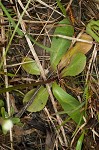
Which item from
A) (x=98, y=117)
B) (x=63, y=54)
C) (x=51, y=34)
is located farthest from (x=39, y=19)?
(x=98, y=117)

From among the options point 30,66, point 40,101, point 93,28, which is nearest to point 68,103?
point 40,101

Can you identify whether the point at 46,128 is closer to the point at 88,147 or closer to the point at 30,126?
the point at 30,126

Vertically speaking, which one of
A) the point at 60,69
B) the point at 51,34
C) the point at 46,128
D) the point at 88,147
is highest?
the point at 51,34

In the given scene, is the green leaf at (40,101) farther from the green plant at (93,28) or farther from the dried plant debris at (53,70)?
the green plant at (93,28)

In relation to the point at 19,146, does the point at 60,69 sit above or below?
above

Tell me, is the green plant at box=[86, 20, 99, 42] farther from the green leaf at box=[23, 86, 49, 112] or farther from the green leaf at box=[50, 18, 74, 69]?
the green leaf at box=[23, 86, 49, 112]

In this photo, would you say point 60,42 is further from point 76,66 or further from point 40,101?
point 40,101

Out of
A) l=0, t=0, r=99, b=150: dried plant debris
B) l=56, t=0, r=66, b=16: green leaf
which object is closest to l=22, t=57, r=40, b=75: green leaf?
l=0, t=0, r=99, b=150: dried plant debris
